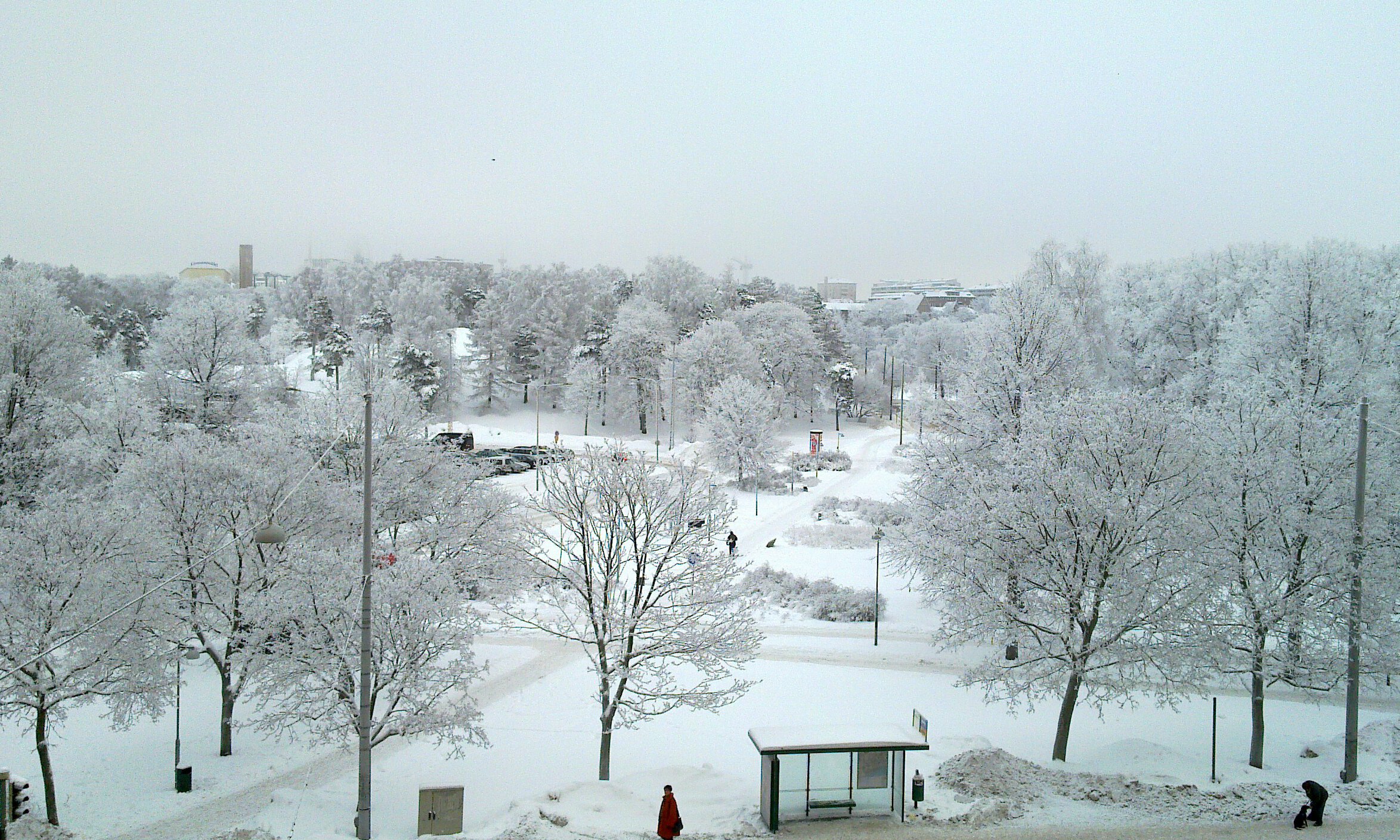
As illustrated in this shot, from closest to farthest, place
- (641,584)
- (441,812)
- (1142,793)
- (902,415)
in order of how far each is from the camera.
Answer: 1. (441,812)
2. (1142,793)
3. (641,584)
4. (902,415)

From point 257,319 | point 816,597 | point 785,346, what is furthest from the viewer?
point 257,319

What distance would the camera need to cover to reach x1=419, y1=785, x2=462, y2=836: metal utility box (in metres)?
13.0

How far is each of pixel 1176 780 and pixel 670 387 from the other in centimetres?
4902

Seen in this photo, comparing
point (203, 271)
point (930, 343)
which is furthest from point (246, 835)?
point (203, 271)

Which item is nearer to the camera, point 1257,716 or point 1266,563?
point 1257,716

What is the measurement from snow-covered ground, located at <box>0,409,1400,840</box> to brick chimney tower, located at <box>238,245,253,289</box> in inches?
7067

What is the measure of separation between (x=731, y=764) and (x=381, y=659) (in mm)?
6559

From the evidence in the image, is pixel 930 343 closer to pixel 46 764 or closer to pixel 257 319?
pixel 257 319

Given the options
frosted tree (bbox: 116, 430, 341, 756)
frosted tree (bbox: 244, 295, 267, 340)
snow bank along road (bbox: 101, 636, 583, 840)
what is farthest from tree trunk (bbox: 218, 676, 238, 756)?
frosted tree (bbox: 244, 295, 267, 340)

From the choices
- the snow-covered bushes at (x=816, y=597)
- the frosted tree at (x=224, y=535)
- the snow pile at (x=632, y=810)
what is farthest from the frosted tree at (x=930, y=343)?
the snow pile at (x=632, y=810)

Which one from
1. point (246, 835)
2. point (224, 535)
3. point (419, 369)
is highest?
point (419, 369)

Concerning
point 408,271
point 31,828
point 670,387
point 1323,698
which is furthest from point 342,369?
point 1323,698

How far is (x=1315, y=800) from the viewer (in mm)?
12914

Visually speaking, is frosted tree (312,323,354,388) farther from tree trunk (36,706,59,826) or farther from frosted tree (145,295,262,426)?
tree trunk (36,706,59,826)
